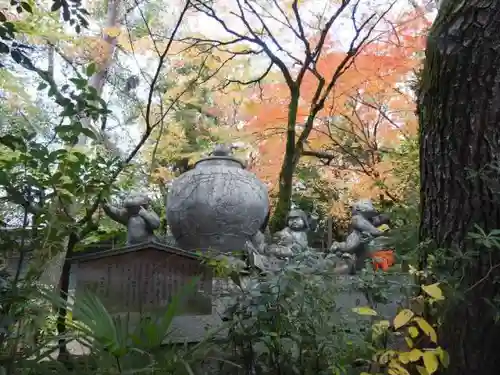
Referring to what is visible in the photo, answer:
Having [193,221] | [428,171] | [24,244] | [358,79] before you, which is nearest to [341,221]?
[358,79]

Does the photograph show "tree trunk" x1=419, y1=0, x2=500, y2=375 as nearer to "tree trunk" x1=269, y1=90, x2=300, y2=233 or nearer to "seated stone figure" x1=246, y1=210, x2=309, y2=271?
"seated stone figure" x1=246, y1=210, x2=309, y2=271

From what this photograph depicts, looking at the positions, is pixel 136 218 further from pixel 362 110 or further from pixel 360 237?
pixel 362 110

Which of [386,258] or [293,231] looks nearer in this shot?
[386,258]

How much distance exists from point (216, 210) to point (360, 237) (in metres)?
1.37

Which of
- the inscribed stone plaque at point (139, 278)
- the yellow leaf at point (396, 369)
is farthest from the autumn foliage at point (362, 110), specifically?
the yellow leaf at point (396, 369)

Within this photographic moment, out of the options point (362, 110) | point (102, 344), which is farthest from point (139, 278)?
point (362, 110)

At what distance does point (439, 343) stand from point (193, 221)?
2.65 metres

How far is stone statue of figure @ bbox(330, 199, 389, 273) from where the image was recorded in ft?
14.4

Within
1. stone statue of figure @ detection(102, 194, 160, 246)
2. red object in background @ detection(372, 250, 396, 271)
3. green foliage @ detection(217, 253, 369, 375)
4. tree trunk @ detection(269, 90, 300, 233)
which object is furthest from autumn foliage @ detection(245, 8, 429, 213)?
green foliage @ detection(217, 253, 369, 375)

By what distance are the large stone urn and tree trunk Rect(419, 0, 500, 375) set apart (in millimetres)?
2263

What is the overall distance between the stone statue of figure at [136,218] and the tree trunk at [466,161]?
Answer: 259cm

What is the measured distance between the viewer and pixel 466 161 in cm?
212

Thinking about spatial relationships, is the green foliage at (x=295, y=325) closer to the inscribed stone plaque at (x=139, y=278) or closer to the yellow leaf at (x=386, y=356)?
the yellow leaf at (x=386, y=356)

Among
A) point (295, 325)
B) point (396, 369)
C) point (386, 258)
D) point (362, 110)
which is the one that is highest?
point (362, 110)
